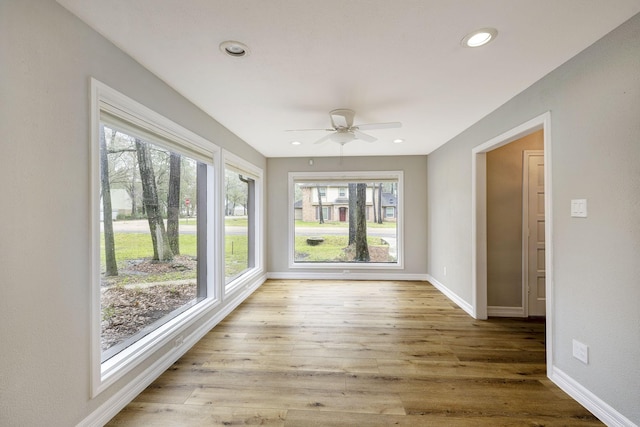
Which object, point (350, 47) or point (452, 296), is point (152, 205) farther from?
point (452, 296)

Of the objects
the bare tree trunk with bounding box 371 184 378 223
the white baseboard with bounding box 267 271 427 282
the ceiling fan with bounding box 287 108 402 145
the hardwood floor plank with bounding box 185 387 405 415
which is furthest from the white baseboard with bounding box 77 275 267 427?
the bare tree trunk with bounding box 371 184 378 223

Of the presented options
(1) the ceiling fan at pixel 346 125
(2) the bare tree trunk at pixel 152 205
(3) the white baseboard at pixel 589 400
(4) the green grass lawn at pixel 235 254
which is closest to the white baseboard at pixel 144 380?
(4) the green grass lawn at pixel 235 254

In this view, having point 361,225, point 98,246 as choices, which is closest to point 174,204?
point 98,246

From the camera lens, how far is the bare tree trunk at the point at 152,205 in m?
2.26

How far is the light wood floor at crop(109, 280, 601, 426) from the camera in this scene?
1820 mm

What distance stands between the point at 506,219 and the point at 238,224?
374cm

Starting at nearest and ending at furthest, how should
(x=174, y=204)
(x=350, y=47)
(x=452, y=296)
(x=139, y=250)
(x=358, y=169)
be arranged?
(x=350, y=47)
(x=139, y=250)
(x=174, y=204)
(x=452, y=296)
(x=358, y=169)

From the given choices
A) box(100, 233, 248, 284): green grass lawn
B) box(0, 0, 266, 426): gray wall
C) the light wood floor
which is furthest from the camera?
box(100, 233, 248, 284): green grass lawn

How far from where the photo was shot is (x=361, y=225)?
219 inches

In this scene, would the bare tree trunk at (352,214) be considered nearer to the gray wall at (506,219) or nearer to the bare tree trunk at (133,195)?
the gray wall at (506,219)

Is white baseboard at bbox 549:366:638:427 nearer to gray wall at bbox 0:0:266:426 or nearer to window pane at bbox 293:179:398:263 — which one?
gray wall at bbox 0:0:266:426

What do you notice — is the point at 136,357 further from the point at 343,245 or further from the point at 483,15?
the point at 343,245

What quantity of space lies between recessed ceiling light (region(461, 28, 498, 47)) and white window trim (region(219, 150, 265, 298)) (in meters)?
2.72

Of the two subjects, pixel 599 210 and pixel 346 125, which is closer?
pixel 599 210
